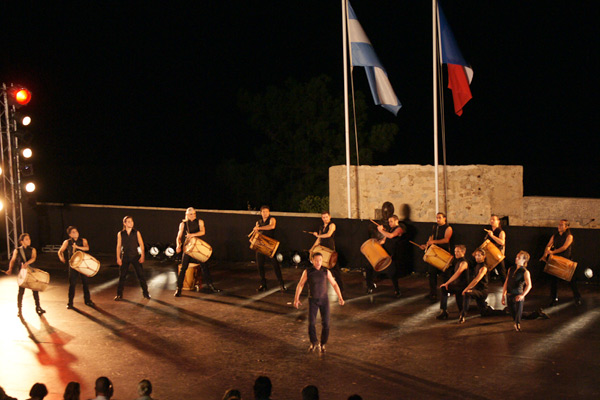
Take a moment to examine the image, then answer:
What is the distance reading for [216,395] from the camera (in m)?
9.27

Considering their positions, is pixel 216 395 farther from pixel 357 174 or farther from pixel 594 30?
pixel 594 30

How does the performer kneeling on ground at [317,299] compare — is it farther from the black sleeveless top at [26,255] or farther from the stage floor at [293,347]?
the black sleeveless top at [26,255]

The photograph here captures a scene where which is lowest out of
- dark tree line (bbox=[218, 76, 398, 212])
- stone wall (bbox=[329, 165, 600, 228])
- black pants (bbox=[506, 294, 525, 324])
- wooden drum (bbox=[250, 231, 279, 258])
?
black pants (bbox=[506, 294, 525, 324])

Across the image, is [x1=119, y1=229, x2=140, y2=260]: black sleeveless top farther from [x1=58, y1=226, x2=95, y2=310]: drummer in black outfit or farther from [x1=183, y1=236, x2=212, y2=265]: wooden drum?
[x1=183, y1=236, x2=212, y2=265]: wooden drum

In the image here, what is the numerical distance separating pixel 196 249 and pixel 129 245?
135cm

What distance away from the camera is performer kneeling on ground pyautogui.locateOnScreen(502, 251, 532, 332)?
1170 cm

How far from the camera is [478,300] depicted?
41.7 feet

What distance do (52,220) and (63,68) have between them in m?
20.0

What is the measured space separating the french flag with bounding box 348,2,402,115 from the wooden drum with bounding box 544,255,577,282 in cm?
553

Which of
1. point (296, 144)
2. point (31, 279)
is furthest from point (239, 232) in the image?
point (296, 144)

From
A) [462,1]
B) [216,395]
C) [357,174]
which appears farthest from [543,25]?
[216,395]

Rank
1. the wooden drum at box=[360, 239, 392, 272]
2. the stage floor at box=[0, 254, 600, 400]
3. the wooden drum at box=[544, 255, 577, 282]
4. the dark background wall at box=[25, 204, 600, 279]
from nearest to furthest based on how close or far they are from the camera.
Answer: the stage floor at box=[0, 254, 600, 400] < the wooden drum at box=[544, 255, 577, 282] < the wooden drum at box=[360, 239, 392, 272] < the dark background wall at box=[25, 204, 600, 279]

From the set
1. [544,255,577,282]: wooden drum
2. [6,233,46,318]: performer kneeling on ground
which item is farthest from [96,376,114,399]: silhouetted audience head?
[544,255,577,282]: wooden drum

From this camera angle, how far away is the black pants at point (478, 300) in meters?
12.4
